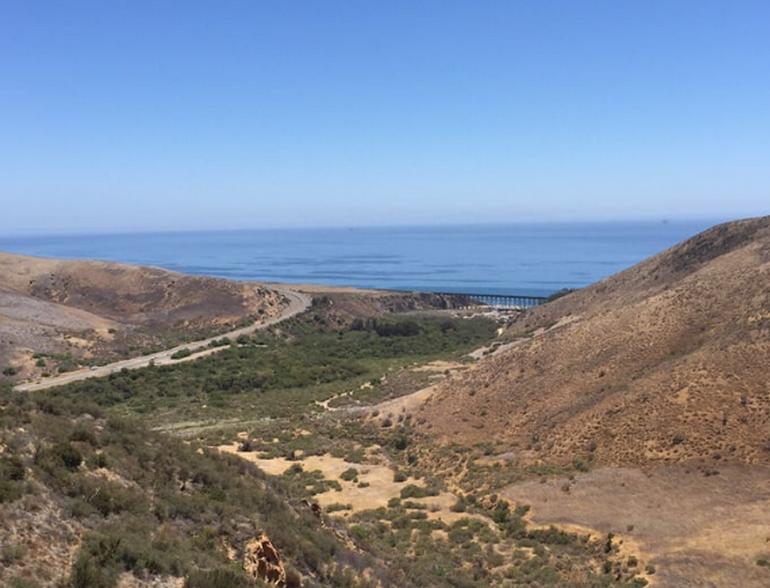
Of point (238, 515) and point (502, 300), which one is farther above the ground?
point (238, 515)

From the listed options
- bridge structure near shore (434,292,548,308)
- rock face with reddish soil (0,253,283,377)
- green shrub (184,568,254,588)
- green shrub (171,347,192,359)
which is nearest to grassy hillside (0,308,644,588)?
green shrub (184,568,254,588)

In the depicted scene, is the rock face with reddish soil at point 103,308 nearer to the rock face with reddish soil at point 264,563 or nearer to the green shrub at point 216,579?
the rock face with reddish soil at point 264,563

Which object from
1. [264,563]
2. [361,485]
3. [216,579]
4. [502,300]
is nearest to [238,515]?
[264,563]

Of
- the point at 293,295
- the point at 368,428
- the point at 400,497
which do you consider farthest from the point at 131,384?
the point at 293,295

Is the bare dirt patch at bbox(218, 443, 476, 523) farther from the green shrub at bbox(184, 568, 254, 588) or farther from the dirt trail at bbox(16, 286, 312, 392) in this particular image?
the dirt trail at bbox(16, 286, 312, 392)

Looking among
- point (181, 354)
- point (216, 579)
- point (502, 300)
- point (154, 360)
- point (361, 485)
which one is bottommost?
point (502, 300)

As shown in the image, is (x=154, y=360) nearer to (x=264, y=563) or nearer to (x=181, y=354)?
(x=181, y=354)

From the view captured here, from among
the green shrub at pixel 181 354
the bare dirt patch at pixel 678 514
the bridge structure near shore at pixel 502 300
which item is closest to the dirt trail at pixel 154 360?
the green shrub at pixel 181 354
